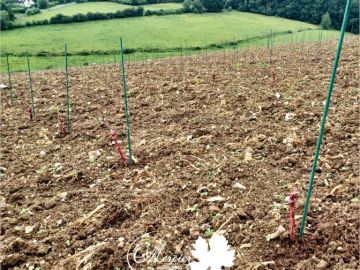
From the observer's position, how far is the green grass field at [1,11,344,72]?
1517 inches

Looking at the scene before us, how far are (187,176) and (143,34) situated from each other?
43.7 metres

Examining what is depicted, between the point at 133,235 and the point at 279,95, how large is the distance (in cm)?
478

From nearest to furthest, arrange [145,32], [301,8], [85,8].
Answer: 1. [145,32]
2. [85,8]
3. [301,8]

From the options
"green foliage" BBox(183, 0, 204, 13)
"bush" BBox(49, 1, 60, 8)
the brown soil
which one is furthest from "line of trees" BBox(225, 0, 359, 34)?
the brown soil

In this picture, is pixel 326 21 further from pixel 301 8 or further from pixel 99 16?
pixel 99 16

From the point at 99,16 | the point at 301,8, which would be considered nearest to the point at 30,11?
the point at 99,16

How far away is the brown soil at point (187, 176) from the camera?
3.33 m

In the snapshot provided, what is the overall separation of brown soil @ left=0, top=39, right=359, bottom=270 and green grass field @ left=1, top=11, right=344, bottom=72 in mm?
28127

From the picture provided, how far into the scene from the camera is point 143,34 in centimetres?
4594

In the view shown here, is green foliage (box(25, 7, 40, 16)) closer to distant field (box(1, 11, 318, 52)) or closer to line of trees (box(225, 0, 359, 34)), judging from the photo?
distant field (box(1, 11, 318, 52))

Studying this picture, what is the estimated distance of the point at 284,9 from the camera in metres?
59.7

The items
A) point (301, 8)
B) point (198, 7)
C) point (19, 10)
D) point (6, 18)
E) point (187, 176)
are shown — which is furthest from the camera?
point (198, 7)

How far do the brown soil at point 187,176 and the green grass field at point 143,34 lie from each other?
28127mm

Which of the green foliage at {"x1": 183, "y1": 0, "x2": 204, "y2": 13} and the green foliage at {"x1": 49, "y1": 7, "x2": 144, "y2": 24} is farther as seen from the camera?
the green foliage at {"x1": 183, "y1": 0, "x2": 204, "y2": 13}
